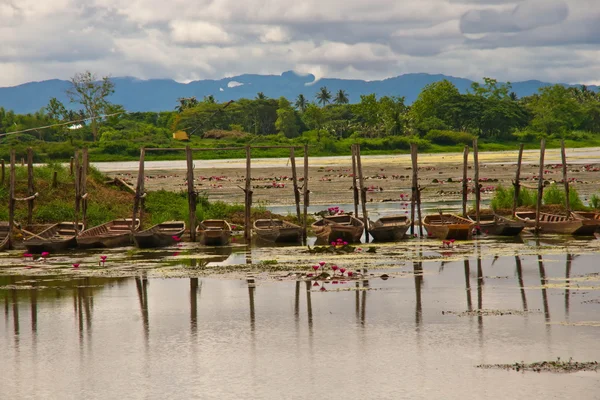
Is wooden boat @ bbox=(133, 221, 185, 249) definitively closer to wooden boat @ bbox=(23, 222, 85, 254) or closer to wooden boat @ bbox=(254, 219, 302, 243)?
wooden boat @ bbox=(23, 222, 85, 254)

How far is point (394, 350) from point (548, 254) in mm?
11366

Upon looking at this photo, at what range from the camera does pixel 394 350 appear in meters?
14.0

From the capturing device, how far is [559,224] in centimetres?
2858

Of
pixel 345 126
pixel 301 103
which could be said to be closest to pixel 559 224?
pixel 345 126

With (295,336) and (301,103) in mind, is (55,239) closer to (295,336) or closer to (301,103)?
(295,336)

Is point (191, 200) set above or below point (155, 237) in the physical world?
above

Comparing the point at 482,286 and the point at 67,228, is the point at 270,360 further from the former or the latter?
the point at 67,228

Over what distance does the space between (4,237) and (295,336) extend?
16.0 meters

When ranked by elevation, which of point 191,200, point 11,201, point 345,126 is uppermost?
point 345,126

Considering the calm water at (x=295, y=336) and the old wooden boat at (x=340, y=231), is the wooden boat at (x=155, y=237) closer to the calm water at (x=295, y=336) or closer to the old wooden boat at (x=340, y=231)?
the old wooden boat at (x=340, y=231)

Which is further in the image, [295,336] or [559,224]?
[559,224]

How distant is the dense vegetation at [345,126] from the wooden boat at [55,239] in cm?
6033

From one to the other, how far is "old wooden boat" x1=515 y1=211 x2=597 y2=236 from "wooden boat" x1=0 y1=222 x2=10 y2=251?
1616 centimetres

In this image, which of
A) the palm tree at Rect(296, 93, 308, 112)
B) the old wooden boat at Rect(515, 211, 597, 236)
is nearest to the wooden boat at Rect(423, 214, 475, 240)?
the old wooden boat at Rect(515, 211, 597, 236)
